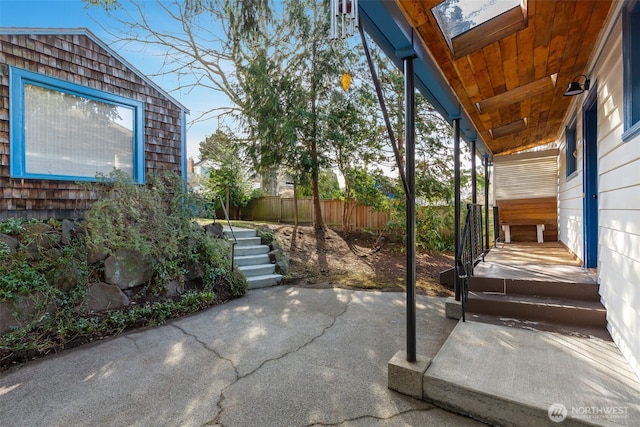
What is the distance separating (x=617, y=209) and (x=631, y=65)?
3.44ft

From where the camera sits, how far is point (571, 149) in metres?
4.99

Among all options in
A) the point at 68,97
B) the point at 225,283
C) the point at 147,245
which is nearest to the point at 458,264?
the point at 225,283

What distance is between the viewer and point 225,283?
4734mm

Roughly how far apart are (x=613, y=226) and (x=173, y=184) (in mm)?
5466

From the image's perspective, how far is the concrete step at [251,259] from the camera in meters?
5.64

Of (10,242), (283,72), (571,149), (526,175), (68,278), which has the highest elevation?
(283,72)

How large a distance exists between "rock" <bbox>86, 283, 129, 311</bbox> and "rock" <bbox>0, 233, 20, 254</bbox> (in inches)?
34.6

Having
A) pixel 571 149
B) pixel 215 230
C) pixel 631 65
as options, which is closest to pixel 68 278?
pixel 215 230

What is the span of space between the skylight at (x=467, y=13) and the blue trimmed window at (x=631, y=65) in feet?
2.41

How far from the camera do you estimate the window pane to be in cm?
428

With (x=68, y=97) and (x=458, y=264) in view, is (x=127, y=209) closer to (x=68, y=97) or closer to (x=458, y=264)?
(x=68, y=97)

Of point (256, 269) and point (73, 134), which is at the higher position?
point (73, 134)

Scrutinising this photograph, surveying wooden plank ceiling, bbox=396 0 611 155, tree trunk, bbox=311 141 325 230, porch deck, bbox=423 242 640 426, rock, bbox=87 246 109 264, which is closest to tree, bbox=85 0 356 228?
tree trunk, bbox=311 141 325 230

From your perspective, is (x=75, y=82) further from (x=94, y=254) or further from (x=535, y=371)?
(x=535, y=371)
